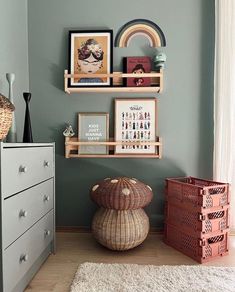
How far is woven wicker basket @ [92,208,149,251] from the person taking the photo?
70.7 inches

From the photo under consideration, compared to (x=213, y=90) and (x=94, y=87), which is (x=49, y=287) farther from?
(x=213, y=90)

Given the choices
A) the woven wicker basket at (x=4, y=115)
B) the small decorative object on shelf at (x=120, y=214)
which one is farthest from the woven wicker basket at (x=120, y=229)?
the woven wicker basket at (x=4, y=115)

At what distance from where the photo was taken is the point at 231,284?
4.80 feet

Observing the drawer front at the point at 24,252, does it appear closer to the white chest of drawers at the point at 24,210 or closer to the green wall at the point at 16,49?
the white chest of drawers at the point at 24,210

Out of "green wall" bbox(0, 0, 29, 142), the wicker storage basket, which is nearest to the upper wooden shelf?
"green wall" bbox(0, 0, 29, 142)

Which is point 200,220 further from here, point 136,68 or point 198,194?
point 136,68

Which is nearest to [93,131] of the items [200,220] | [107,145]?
[107,145]

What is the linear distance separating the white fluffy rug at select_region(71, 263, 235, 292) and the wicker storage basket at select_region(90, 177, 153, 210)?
0.38 m

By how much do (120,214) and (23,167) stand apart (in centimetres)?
80

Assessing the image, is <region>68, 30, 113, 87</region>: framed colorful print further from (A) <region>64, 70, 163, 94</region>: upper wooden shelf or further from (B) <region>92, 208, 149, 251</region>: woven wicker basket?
(B) <region>92, 208, 149, 251</region>: woven wicker basket

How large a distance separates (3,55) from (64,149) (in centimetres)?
88

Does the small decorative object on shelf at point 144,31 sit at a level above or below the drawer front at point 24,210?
above

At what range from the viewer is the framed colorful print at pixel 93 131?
223 cm

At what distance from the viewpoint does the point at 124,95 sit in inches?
88.7
